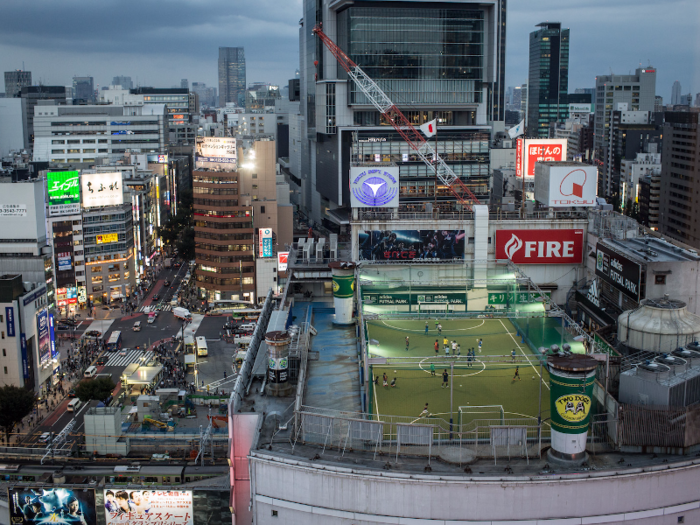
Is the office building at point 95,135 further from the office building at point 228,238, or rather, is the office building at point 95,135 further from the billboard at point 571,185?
the billboard at point 571,185

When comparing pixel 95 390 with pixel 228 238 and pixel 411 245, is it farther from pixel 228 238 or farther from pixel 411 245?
pixel 228 238

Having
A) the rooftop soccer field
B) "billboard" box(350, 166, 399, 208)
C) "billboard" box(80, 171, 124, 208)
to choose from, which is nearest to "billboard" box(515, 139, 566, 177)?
"billboard" box(350, 166, 399, 208)

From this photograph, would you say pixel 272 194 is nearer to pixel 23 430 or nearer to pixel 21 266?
pixel 21 266

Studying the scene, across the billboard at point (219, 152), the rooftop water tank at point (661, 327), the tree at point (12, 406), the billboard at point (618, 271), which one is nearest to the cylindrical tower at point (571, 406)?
the rooftop water tank at point (661, 327)

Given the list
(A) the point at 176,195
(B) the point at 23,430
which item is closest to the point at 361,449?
(B) the point at 23,430

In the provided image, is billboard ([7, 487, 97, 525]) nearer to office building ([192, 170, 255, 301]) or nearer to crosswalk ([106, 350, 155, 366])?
crosswalk ([106, 350, 155, 366])

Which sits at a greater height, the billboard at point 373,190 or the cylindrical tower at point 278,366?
the billboard at point 373,190
